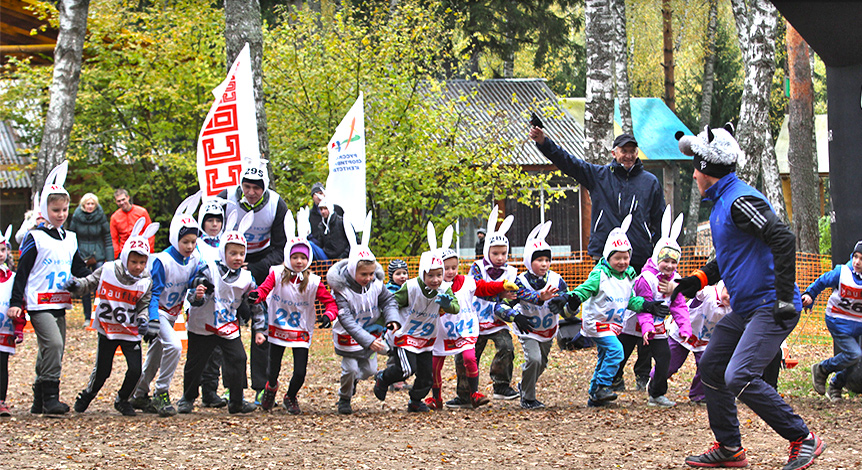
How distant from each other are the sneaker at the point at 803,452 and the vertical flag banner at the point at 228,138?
7.01m

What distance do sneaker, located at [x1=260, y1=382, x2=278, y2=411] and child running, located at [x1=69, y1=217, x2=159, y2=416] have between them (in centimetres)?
113

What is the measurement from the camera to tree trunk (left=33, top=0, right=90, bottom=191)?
53.1 feet

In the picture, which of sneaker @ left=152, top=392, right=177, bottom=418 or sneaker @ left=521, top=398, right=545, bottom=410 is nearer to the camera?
sneaker @ left=152, top=392, right=177, bottom=418

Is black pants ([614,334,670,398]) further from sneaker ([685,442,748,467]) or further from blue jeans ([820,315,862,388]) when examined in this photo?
sneaker ([685,442,748,467])

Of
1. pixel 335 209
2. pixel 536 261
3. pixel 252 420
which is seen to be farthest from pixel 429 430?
pixel 335 209

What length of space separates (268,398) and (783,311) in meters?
4.77

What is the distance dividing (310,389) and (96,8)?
49.2 feet

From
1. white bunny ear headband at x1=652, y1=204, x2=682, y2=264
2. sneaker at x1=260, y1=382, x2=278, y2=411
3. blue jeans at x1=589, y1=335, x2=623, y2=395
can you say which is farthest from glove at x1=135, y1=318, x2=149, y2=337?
white bunny ear headband at x1=652, y1=204, x2=682, y2=264

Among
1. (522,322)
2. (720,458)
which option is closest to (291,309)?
(522,322)

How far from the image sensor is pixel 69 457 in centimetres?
626

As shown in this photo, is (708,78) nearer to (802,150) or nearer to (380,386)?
(802,150)

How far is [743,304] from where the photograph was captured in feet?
19.3

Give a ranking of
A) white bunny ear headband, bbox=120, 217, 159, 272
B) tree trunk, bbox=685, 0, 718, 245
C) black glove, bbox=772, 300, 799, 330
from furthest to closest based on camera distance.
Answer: tree trunk, bbox=685, 0, 718, 245
white bunny ear headband, bbox=120, 217, 159, 272
black glove, bbox=772, 300, 799, 330

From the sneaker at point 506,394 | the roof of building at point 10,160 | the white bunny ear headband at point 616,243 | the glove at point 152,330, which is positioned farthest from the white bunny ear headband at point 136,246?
the roof of building at point 10,160
